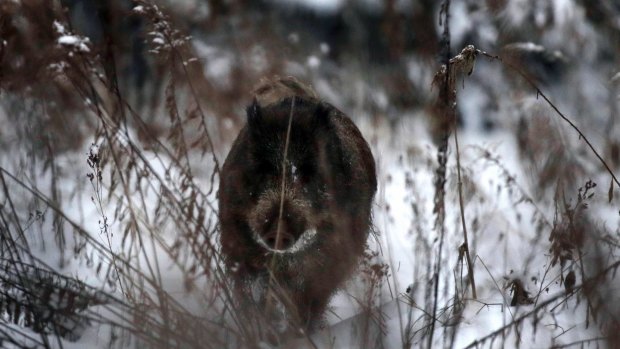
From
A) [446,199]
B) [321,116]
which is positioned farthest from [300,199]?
[446,199]

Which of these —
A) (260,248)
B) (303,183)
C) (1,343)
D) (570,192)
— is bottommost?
(1,343)

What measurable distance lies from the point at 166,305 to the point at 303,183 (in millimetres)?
1381

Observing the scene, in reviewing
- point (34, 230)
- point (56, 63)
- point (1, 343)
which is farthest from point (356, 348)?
point (34, 230)

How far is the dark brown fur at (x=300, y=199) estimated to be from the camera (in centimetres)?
348

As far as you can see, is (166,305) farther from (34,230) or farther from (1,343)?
(34,230)

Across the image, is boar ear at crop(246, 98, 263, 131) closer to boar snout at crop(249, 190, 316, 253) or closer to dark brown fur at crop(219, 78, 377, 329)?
dark brown fur at crop(219, 78, 377, 329)

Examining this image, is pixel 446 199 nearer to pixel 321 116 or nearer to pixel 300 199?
pixel 321 116

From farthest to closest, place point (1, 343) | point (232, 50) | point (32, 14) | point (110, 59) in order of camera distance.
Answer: point (232, 50) < point (32, 14) < point (110, 59) < point (1, 343)

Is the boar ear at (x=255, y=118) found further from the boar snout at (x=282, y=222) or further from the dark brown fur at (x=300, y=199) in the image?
the boar snout at (x=282, y=222)

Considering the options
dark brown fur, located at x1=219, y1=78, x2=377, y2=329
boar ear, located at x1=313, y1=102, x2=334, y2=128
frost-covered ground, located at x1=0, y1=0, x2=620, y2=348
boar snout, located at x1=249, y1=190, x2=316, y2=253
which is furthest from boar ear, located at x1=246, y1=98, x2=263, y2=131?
frost-covered ground, located at x1=0, y1=0, x2=620, y2=348

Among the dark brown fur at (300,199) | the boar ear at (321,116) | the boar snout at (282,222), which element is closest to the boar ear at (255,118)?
the dark brown fur at (300,199)

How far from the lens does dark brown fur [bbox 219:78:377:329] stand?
348 cm

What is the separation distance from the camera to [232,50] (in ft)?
26.1

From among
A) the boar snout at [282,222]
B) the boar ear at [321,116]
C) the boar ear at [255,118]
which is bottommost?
the boar snout at [282,222]
